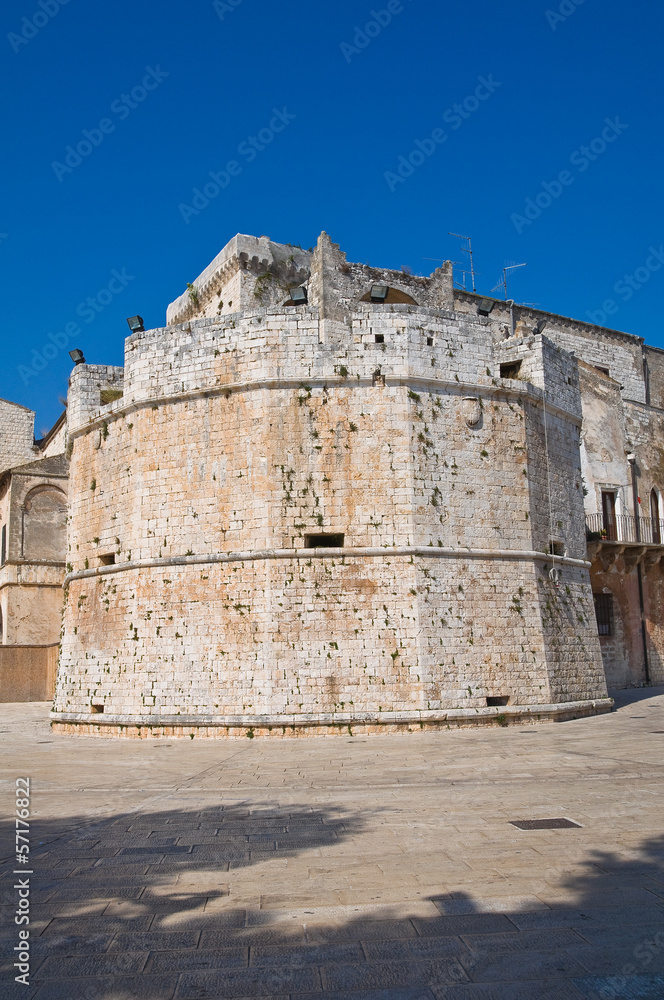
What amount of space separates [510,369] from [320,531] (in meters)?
5.61

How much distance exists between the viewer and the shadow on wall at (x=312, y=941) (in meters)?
3.57

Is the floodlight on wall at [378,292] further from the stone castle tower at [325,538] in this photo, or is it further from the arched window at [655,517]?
the arched window at [655,517]

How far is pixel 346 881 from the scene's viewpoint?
5.12 metres

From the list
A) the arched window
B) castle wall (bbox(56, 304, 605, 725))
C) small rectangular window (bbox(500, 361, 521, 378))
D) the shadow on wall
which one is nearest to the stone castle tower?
Answer: castle wall (bbox(56, 304, 605, 725))

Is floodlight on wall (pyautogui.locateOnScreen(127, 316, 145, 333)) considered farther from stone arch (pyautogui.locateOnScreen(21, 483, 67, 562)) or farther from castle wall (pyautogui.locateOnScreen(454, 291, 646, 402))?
castle wall (pyautogui.locateOnScreen(454, 291, 646, 402))

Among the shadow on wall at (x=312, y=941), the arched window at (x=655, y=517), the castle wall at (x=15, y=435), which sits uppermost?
the castle wall at (x=15, y=435)

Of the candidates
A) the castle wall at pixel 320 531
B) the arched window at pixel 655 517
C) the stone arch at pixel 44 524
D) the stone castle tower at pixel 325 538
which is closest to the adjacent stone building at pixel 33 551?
the stone arch at pixel 44 524

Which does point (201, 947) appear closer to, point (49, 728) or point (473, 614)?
point (473, 614)

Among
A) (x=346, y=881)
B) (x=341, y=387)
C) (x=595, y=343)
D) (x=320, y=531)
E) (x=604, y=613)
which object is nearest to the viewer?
(x=346, y=881)

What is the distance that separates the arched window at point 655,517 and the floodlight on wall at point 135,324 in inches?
648

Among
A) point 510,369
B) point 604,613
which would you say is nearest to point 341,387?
point 510,369

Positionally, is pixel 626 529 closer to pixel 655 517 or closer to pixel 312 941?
pixel 655 517

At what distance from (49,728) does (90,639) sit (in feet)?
6.41

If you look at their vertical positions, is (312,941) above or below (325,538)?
below
